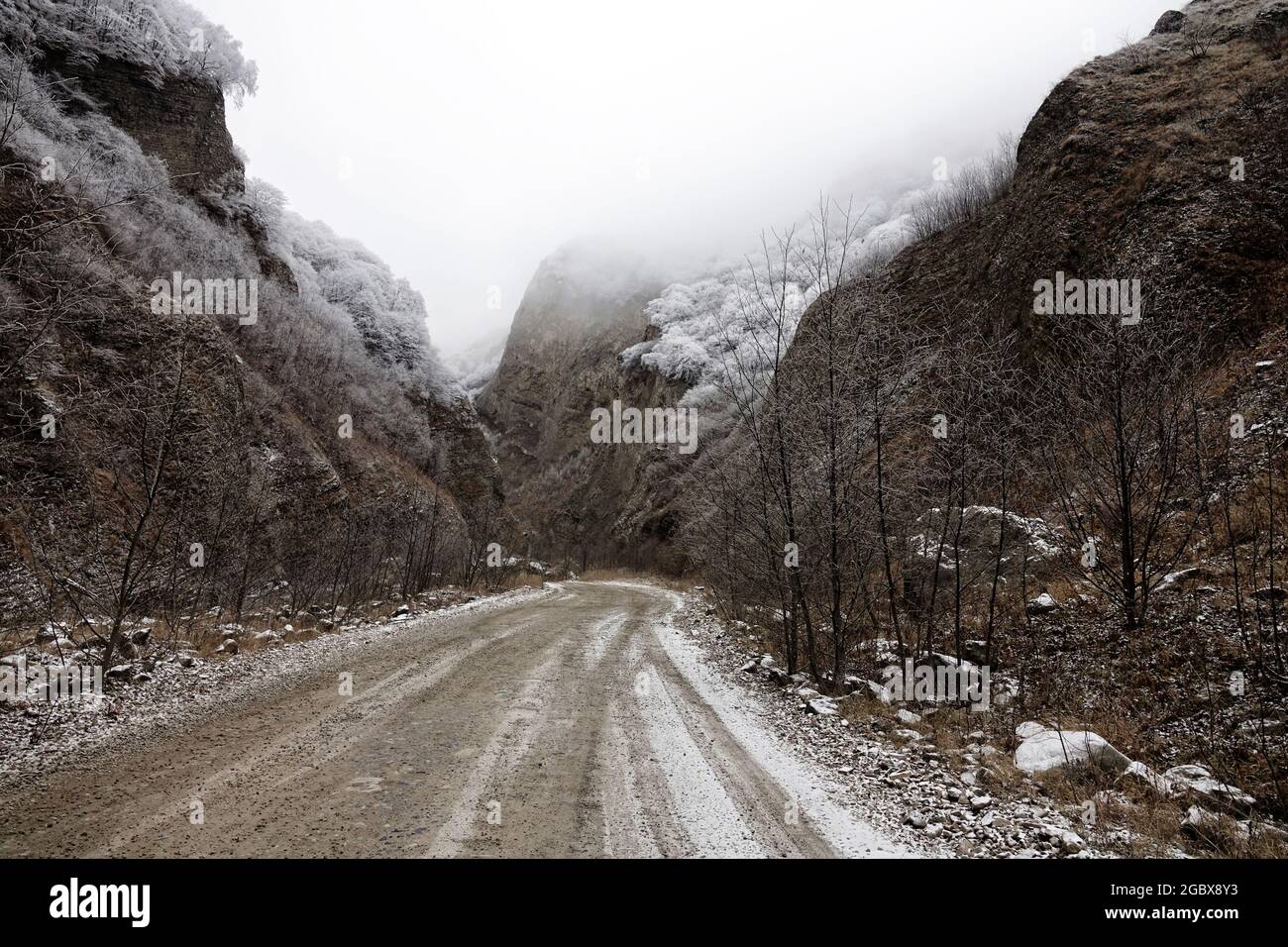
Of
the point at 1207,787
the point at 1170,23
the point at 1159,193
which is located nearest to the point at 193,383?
the point at 1207,787

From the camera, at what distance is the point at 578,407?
258 feet

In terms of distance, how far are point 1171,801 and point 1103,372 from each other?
6094 mm

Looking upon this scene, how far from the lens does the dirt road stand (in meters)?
3.66

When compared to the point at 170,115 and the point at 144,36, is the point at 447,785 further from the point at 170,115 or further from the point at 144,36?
the point at 144,36

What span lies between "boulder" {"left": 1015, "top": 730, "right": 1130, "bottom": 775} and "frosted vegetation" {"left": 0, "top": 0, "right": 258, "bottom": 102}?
3404 cm

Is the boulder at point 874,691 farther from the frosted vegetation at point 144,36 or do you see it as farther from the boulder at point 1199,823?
the frosted vegetation at point 144,36

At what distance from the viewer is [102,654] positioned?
305 inches

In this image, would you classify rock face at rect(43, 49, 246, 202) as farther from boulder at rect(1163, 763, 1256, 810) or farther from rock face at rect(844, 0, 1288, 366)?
boulder at rect(1163, 763, 1256, 810)

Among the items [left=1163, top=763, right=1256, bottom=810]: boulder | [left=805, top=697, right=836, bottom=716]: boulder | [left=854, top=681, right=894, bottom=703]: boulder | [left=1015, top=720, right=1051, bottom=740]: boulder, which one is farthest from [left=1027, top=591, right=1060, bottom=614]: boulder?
[left=1163, top=763, right=1256, bottom=810]: boulder

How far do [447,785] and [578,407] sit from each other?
2964 inches

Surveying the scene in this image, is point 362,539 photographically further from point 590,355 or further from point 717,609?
point 590,355

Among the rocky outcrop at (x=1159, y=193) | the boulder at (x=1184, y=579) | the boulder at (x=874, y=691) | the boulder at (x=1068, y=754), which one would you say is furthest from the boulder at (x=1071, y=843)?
the rocky outcrop at (x=1159, y=193)

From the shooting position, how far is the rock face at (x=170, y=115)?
26672mm

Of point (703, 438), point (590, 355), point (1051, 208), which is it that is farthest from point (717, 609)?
point (590, 355)
